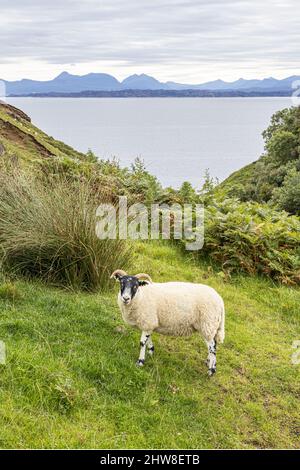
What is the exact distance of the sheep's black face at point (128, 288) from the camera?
7094 mm

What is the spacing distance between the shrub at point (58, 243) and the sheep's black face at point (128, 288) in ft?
7.72

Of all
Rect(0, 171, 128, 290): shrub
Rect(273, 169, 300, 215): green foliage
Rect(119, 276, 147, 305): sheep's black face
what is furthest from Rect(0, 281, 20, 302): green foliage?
Rect(273, 169, 300, 215): green foliage

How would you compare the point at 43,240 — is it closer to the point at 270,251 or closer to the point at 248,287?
the point at 248,287

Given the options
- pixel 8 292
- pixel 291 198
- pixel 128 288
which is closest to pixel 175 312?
pixel 128 288

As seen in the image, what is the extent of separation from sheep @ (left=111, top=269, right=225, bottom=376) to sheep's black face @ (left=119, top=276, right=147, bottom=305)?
0.37 ft

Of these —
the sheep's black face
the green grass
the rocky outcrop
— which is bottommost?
the green grass

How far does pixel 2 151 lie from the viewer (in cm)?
1526

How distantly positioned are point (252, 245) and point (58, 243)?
511cm

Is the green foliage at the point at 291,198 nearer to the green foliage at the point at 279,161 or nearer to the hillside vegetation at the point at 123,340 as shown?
the green foliage at the point at 279,161

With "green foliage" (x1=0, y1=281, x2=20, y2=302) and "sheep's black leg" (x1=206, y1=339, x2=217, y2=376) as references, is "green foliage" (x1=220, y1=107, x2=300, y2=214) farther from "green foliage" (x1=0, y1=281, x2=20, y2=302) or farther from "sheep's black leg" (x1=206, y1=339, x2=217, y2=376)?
"sheep's black leg" (x1=206, y1=339, x2=217, y2=376)

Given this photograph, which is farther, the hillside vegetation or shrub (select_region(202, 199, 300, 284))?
shrub (select_region(202, 199, 300, 284))

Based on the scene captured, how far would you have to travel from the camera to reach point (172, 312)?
24.7ft

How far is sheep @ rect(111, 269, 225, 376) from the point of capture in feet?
24.6

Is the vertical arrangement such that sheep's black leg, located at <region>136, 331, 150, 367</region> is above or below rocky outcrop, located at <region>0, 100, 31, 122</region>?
below
